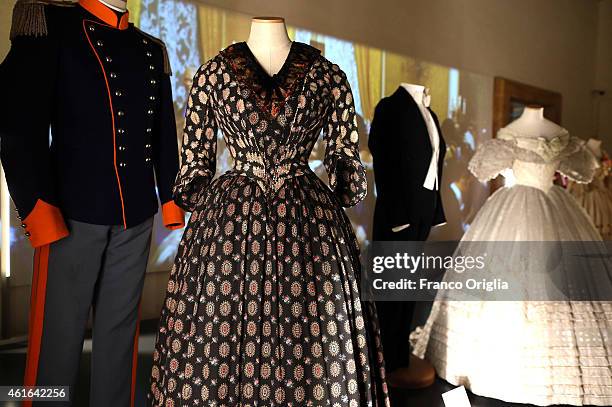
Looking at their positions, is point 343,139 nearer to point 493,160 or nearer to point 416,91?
point 416,91

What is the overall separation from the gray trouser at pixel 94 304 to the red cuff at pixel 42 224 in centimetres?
8

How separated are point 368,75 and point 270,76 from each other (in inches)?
107

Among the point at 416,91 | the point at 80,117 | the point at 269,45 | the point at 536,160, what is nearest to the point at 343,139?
the point at 269,45

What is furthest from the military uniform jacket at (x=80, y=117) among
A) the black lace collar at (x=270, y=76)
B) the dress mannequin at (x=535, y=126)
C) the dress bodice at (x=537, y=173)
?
the dress mannequin at (x=535, y=126)

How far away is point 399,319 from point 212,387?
1396 mm

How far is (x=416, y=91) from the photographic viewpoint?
2629 mm

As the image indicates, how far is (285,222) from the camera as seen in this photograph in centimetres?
141

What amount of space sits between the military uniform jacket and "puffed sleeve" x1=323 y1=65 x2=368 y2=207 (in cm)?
51

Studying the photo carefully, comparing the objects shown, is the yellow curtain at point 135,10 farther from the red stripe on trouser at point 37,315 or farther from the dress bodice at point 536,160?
the dress bodice at point 536,160

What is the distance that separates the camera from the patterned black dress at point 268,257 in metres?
1.32

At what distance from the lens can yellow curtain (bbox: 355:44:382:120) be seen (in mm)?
4012

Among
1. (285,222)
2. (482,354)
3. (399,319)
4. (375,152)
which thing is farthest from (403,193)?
A: (285,222)

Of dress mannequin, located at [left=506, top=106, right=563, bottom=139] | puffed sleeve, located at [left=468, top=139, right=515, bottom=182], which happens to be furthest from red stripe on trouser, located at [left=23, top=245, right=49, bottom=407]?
dress mannequin, located at [left=506, top=106, right=563, bottom=139]

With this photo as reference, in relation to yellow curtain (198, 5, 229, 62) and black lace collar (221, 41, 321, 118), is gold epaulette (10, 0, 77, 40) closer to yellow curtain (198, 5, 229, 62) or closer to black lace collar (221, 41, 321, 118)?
black lace collar (221, 41, 321, 118)
